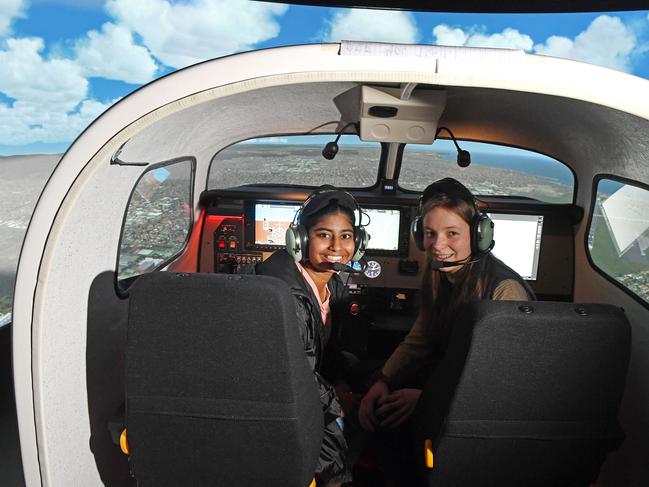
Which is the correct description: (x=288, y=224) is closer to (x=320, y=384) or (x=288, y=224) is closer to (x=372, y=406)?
(x=372, y=406)

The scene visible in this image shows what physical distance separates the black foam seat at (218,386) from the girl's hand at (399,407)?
0.43m

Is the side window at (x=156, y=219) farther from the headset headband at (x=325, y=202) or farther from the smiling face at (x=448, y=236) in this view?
the smiling face at (x=448, y=236)

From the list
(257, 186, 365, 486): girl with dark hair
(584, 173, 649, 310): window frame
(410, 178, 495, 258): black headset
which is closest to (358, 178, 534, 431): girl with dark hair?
(410, 178, 495, 258): black headset

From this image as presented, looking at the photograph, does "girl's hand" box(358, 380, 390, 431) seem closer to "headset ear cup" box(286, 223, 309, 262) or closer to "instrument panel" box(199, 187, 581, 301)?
"headset ear cup" box(286, 223, 309, 262)

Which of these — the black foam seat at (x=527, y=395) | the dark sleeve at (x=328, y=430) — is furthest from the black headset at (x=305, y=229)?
the black foam seat at (x=527, y=395)

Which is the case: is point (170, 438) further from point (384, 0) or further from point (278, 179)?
point (384, 0)

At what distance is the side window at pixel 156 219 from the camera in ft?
6.78

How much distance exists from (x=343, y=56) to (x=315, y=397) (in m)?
0.84

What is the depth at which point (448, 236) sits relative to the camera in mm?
1714

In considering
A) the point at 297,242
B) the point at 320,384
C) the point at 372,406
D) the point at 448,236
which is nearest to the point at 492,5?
the point at 448,236

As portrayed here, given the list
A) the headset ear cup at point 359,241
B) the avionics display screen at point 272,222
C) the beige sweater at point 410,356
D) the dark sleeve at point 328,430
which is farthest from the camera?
the avionics display screen at point 272,222

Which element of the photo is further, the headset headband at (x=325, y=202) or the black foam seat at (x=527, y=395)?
the headset headband at (x=325, y=202)

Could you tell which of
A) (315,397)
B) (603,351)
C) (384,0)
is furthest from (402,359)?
(384,0)

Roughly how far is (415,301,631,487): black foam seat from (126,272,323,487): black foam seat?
35 centimetres
